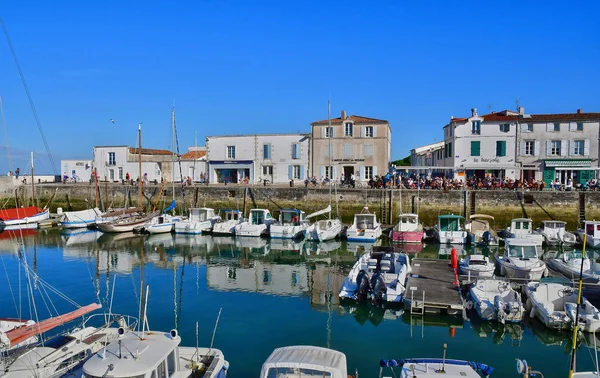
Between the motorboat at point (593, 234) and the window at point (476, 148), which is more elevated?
the window at point (476, 148)

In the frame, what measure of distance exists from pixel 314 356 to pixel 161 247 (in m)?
23.3

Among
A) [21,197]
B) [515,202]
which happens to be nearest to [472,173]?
[515,202]

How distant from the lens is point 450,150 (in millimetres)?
44625

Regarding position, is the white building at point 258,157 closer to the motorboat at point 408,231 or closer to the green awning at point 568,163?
the motorboat at point 408,231

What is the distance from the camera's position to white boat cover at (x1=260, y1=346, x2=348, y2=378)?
A: 907 centimetres

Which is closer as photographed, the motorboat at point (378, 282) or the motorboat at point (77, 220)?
the motorboat at point (378, 282)

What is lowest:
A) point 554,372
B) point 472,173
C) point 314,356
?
point 554,372

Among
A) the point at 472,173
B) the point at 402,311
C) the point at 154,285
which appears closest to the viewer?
the point at 402,311

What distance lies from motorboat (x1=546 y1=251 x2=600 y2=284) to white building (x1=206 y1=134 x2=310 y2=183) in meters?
28.5

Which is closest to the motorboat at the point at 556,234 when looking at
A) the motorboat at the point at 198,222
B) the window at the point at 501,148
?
the window at the point at 501,148

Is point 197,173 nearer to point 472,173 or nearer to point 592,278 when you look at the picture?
point 472,173

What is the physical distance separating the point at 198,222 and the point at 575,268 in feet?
80.6

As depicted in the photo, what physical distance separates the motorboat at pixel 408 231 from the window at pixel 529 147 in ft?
48.3

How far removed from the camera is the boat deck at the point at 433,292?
1641 cm
